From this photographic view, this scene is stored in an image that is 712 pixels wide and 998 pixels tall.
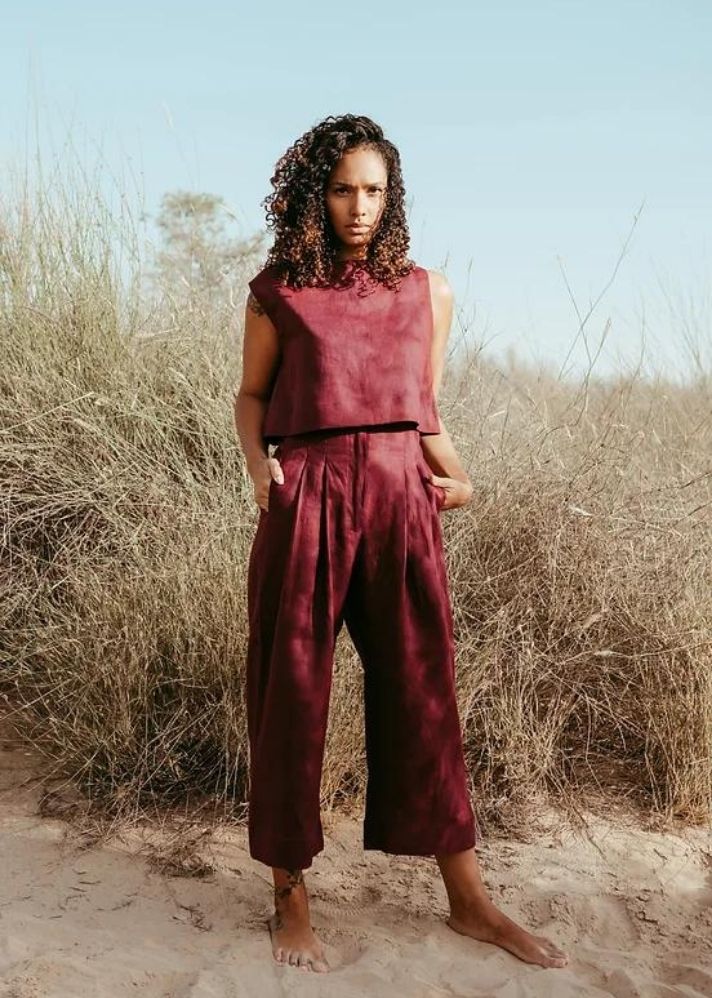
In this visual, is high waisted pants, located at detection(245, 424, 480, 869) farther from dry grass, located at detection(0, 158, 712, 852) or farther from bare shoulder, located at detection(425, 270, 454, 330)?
dry grass, located at detection(0, 158, 712, 852)

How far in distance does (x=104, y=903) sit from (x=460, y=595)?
4.89ft

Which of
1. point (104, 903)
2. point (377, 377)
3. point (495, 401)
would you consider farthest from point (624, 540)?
point (104, 903)

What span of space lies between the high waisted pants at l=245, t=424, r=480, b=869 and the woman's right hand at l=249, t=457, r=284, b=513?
0.02 m

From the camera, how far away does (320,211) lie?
2684 mm

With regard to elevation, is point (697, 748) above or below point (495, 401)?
below

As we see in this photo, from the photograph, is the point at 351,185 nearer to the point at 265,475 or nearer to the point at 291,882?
the point at 265,475

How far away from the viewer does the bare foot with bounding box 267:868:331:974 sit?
2.82 metres

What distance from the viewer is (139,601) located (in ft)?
12.5

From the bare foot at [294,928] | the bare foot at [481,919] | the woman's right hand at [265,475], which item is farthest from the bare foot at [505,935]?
the woman's right hand at [265,475]

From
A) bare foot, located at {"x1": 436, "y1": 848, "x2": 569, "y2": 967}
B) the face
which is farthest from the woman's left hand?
bare foot, located at {"x1": 436, "y1": 848, "x2": 569, "y2": 967}

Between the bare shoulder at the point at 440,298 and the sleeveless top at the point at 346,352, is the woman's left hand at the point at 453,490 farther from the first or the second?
the bare shoulder at the point at 440,298

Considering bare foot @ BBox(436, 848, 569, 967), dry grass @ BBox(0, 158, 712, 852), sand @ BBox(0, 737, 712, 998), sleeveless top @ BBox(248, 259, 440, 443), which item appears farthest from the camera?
dry grass @ BBox(0, 158, 712, 852)

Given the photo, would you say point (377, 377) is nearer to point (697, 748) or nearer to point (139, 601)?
point (139, 601)

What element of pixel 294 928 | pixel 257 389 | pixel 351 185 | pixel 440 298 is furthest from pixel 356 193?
pixel 294 928
